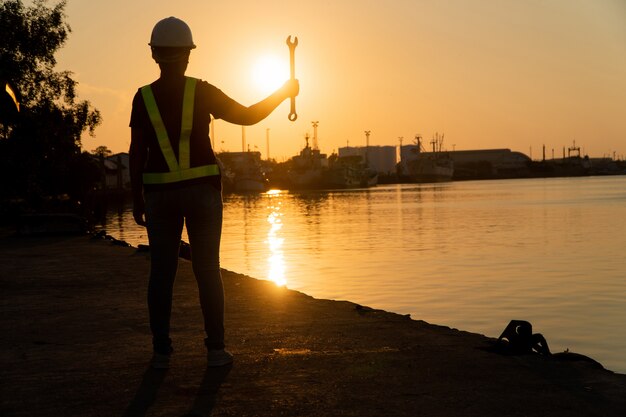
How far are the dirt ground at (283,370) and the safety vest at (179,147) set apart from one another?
1260 mm

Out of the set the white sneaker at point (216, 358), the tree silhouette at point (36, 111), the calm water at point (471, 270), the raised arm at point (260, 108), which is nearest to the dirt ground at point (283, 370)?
A: the white sneaker at point (216, 358)

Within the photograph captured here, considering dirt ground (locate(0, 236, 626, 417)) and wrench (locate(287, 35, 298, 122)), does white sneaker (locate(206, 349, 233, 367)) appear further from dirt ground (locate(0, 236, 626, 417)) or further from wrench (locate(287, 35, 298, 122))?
wrench (locate(287, 35, 298, 122))

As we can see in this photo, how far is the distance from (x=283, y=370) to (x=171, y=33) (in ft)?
7.49

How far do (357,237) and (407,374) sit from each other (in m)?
30.5

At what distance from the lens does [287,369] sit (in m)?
5.54

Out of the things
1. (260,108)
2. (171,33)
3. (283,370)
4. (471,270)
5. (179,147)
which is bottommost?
(471,270)

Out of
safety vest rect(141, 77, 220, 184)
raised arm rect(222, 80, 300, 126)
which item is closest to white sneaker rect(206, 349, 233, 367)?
safety vest rect(141, 77, 220, 184)

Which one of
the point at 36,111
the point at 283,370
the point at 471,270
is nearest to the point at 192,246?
the point at 283,370

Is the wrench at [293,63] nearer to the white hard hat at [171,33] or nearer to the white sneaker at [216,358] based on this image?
the white hard hat at [171,33]

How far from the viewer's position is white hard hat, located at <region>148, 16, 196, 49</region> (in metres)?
5.45

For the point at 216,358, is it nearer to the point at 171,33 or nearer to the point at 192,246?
the point at 192,246

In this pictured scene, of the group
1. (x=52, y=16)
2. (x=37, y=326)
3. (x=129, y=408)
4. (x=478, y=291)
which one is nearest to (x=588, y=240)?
(x=478, y=291)

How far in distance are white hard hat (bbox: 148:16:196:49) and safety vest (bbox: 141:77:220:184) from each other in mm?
307

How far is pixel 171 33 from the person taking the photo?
5457 mm
